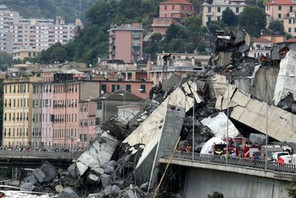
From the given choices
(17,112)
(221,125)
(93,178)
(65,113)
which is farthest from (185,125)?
(17,112)

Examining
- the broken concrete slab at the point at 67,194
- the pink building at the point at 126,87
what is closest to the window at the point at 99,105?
the pink building at the point at 126,87

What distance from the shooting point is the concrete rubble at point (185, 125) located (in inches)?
4070

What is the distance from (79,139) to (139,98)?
6994 mm

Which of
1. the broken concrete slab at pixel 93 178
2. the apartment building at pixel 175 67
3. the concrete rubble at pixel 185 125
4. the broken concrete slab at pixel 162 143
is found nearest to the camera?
the broken concrete slab at pixel 162 143

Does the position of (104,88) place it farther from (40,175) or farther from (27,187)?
(27,187)

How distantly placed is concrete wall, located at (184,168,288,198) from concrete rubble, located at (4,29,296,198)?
7.76ft

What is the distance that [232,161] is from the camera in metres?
89.2

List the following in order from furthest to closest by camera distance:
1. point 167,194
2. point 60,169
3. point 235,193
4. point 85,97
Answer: point 85,97 → point 60,169 → point 167,194 → point 235,193

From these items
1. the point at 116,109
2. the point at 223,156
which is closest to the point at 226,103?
the point at 223,156

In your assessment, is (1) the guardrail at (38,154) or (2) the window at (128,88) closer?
(1) the guardrail at (38,154)

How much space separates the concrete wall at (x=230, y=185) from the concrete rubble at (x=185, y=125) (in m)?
2.36

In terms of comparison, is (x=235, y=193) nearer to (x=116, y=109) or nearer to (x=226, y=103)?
(x=226, y=103)

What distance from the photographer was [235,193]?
8894cm

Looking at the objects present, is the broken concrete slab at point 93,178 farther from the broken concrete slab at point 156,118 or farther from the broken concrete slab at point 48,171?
the broken concrete slab at point 48,171
